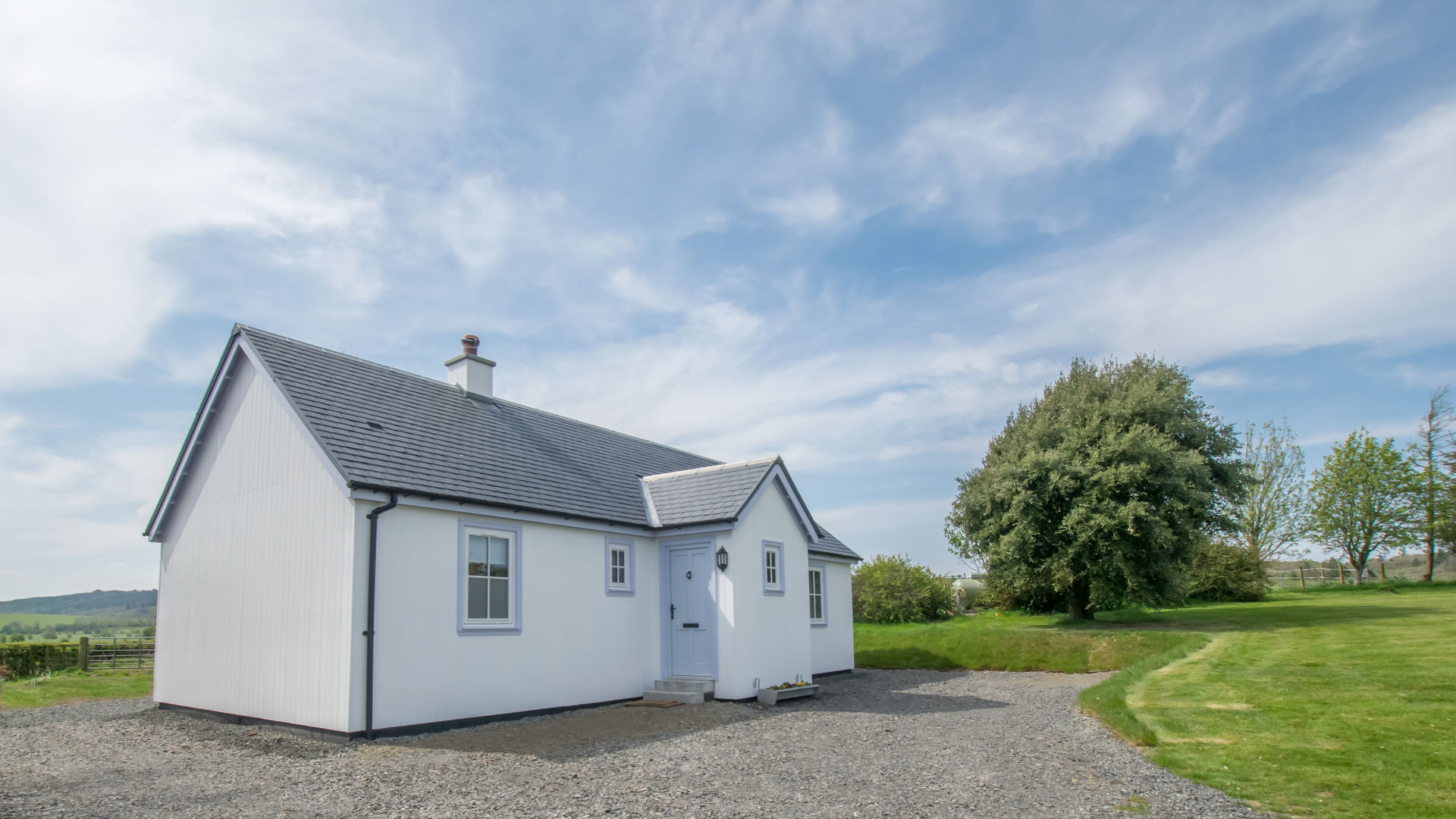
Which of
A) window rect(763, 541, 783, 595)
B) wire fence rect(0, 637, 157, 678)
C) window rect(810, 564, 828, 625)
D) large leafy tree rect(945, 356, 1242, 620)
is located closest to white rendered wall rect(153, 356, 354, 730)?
window rect(763, 541, 783, 595)

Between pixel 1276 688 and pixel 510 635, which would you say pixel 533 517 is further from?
pixel 1276 688

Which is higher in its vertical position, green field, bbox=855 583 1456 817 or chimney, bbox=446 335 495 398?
chimney, bbox=446 335 495 398

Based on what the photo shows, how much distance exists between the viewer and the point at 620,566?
16.2 meters

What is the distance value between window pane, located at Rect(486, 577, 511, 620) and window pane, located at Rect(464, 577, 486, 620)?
15 cm

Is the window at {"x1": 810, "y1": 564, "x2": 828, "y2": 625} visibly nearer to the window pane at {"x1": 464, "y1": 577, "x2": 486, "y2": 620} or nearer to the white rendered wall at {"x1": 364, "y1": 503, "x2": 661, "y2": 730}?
the white rendered wall at {"x1": 364, "y1": 503, "x2": 661, "y2": 730}

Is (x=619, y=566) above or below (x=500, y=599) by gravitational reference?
above

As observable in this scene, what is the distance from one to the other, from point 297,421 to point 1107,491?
73.2 feet

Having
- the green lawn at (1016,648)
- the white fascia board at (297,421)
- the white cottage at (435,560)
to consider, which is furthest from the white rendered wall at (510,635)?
the green lawn at (1016,648)

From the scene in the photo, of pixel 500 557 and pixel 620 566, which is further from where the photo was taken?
pixel 620 566

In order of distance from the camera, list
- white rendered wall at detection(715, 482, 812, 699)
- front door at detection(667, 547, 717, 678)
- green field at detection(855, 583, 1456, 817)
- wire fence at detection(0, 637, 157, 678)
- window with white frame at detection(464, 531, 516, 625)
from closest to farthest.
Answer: green field at detection(855, 583, 1456, 817), window with white frame at detection(464, 531, 516, 625), white rendered wall at detection(715, 482, 812, 699), front door at detection(667, 547, 717, 678), wire fence at detection(0, 637, 157, 678)

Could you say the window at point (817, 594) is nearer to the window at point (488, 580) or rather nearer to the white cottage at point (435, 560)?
the white cottage at point (435, 560)

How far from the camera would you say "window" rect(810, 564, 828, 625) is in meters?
20.9

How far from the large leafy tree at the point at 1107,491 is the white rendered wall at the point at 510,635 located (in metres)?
14.9

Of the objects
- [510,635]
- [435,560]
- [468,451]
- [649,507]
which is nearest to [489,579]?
[510,635]
